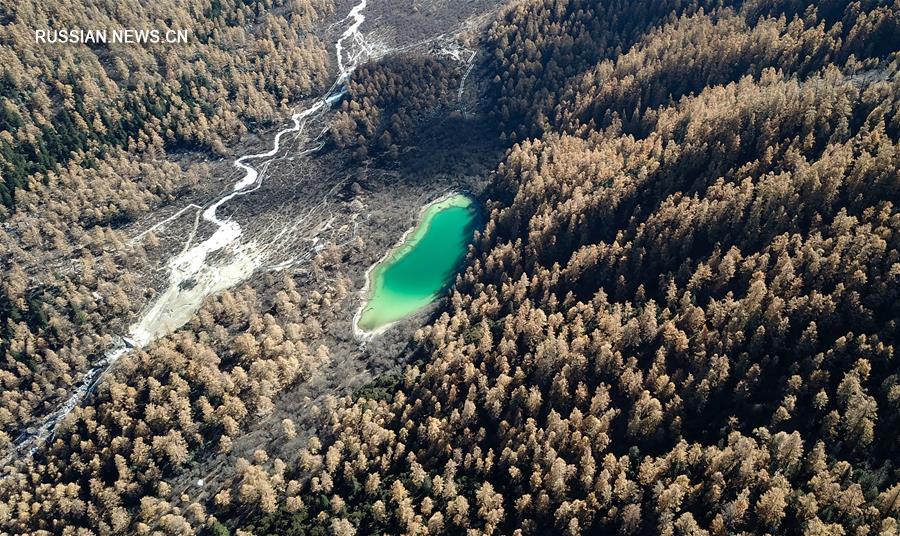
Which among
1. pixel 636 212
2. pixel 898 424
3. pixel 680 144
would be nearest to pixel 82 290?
pixel 636 212

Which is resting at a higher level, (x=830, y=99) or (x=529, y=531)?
(x=830, y=99)

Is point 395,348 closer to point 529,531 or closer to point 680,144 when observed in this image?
point 529,531

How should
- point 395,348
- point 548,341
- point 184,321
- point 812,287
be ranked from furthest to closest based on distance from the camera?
point 184,321
point 395,348
point 548,341
point 812,287

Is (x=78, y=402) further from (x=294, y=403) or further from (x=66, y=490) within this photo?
(x=294, y=403)

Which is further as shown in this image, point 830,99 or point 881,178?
point 830,99

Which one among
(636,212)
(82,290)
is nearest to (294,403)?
(82,290)

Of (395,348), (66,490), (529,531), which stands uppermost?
(66,490)

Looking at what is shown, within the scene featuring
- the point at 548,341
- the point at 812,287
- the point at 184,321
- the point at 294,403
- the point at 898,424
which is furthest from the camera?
the point at 184,321
